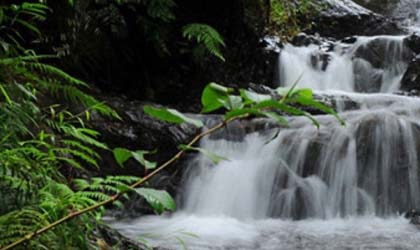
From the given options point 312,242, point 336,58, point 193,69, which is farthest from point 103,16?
point 336,58

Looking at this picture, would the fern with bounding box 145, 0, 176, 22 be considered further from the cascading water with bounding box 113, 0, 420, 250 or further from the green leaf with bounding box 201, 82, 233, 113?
the green leaf with bounding box 201, 82, 233, 113

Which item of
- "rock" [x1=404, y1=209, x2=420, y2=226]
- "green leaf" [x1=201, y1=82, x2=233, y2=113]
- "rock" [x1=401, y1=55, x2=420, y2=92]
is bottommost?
"rock" [x1=404, y1=209, x2=420, y2=226]

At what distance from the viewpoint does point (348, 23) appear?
38.9 feet

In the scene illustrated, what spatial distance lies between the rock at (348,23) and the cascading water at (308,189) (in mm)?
5081

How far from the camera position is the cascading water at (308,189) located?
4.41m

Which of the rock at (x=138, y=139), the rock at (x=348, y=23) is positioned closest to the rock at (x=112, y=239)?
the rock at (x=138, y=139)

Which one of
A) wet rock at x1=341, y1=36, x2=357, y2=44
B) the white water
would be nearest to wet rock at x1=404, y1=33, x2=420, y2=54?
the white water

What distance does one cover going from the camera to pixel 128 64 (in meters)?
7.31

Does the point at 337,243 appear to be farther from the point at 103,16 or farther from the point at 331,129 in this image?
the point at 103,16

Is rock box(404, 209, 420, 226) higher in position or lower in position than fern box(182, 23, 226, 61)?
lower

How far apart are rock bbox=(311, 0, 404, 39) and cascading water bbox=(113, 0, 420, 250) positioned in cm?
508

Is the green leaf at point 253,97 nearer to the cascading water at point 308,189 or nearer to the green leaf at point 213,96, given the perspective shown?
the green leaf at point 213,96

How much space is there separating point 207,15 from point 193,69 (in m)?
0.94

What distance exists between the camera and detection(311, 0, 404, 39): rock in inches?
455
